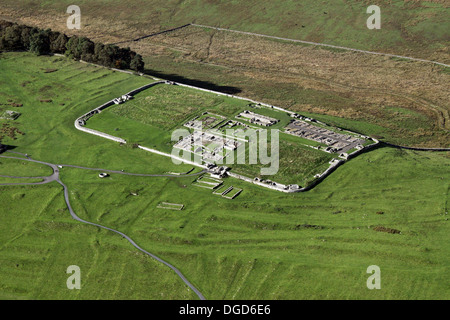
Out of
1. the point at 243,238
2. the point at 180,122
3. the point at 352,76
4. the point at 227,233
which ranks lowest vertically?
the point at 243,238

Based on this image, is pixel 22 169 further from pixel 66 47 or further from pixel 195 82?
pixel 195 82

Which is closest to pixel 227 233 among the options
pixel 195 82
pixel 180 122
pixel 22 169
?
pixel 180 122

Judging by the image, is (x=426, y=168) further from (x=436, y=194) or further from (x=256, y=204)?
(x=256, y=204)

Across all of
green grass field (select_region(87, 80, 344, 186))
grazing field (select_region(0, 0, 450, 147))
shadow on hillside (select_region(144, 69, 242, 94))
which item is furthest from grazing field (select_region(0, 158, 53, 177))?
grazing field (select_region(0, 0, 450, 147))

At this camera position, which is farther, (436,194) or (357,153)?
(357,153)
